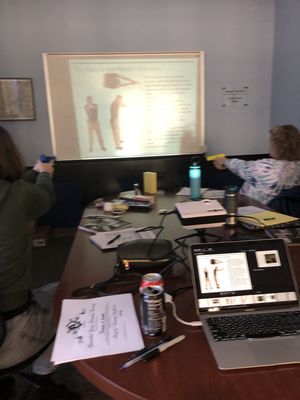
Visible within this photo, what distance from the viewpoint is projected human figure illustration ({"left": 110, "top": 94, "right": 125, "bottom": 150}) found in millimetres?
3396

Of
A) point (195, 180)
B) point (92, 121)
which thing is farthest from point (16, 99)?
point (195, 180)

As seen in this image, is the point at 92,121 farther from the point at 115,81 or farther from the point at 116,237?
the point at 116,237

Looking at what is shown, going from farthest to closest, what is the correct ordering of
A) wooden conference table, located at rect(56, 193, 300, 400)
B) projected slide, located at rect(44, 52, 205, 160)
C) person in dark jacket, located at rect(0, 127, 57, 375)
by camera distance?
projected slide, located at rect(44, 52, 205, 160) < person in dark jacket, located at rect(0, 127, 57, 375) < wooden conference table, located at rect(56, 193, 300, 400)

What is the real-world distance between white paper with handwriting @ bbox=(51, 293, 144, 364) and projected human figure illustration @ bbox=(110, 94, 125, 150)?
2617mm

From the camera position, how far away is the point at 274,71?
3.52m

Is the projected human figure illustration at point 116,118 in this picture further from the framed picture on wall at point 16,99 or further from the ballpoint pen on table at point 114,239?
the ballpoint pen on table at point 114,239

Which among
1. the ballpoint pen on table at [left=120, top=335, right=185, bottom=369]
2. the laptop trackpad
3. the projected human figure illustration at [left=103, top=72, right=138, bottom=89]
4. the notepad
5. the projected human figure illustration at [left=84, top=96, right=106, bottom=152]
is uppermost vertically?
the projected human figure illustration at [left=103, top=72, right=138, bottom=89]

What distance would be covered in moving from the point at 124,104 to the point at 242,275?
2.78 m

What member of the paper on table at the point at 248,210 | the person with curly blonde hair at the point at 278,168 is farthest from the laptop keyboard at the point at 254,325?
the person with curly blonde hair at the point at 278,168

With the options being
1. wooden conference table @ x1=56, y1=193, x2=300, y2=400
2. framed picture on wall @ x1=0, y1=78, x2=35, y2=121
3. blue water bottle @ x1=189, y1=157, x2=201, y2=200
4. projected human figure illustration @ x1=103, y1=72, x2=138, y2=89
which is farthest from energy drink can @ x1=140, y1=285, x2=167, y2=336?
framed picture on wall @ x1=0, y1=78, x2=35, y2=121

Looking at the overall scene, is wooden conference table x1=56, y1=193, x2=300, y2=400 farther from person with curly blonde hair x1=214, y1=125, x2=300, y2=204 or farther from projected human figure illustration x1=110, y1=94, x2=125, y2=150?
projected human figure illustration x1=110, y1=94, x2=125, y2=150

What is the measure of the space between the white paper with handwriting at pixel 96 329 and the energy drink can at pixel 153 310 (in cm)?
3

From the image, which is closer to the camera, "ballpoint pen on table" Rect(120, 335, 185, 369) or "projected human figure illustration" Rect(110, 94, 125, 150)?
"ballpoint pen on table" Rect(120, 335, 185, 369)

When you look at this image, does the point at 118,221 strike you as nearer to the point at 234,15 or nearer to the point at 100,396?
the point at 100,396
